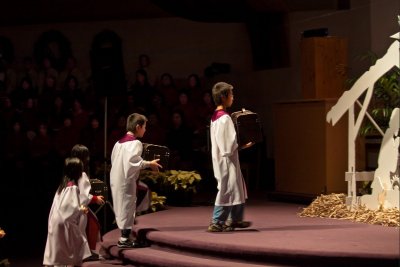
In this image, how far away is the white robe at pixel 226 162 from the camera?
21.1ft

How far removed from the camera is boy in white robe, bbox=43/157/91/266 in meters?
6.17

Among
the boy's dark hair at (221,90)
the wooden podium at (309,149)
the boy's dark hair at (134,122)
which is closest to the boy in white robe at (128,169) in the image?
the boy's dark hair at (134,122)

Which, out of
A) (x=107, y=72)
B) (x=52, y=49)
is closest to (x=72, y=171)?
(x=107, y=72)

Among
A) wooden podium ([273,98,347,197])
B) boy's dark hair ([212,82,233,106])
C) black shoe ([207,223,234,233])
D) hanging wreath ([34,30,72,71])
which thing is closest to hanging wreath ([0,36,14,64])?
hanging wreath ([34,30,72,71])

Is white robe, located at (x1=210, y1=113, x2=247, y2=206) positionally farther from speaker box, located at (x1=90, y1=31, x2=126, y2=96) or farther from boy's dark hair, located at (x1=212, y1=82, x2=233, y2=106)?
speaker box, located at (x1=90, y1=31, x2=126, y2=96)

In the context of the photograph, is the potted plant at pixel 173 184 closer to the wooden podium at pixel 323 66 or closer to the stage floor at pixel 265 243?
the stage floor at pixel 265 243

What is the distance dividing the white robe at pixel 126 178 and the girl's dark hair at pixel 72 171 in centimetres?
38

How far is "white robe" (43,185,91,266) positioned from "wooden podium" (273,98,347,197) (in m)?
3.57

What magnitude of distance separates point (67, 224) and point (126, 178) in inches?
25.0

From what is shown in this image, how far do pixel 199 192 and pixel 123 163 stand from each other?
452cm

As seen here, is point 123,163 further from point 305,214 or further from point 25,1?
point 25,1

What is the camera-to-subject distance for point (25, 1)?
13.0 m

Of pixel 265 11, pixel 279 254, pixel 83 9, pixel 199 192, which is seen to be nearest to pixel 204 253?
pixel 279 254

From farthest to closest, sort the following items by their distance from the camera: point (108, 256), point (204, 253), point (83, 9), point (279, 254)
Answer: point (83, 9)
point (108, 256)
point (204, 253)
point (279, 254)
